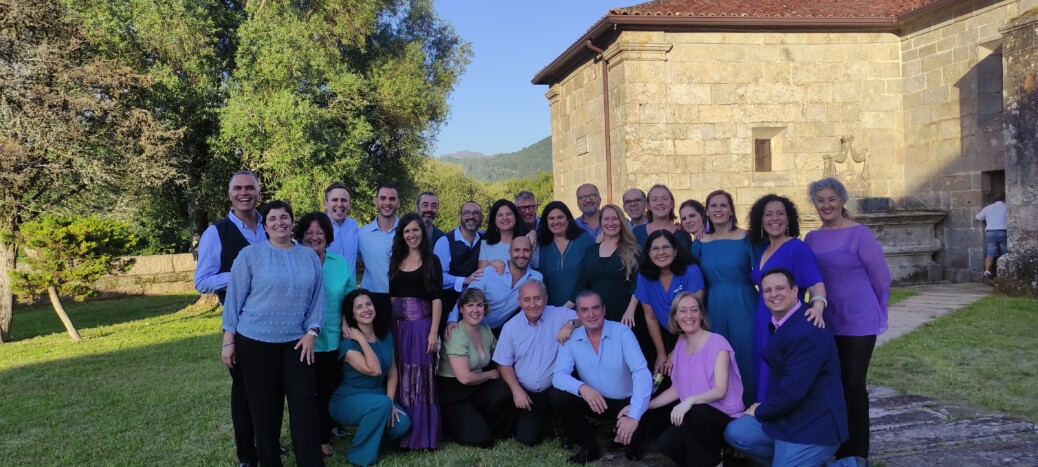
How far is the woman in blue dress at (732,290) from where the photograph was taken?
418 cm

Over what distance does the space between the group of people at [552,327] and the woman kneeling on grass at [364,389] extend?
12 millimetres

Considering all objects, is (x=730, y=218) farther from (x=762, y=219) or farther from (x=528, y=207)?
(x=528, y=207)

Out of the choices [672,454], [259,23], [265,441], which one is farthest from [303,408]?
[259,23]

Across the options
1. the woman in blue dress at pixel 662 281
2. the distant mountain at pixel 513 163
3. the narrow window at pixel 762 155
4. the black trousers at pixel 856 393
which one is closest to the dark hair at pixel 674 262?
the woman in blue dress at pixel 662 281

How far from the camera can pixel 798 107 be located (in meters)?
12.9

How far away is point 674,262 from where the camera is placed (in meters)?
4.38

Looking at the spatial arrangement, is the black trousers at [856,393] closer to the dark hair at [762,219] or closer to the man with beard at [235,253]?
the dark hair at [762,219]

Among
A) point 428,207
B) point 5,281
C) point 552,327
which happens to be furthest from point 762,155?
point 5,281

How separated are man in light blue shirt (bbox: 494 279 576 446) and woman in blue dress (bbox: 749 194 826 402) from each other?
3.88ft

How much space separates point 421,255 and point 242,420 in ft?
4.79

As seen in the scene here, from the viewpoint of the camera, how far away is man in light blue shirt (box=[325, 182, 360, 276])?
16.6 ft

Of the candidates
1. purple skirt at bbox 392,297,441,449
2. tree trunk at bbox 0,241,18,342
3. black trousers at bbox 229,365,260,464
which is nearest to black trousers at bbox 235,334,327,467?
black trousers at bbox 229,365,260,464

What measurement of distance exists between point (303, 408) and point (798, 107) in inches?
447

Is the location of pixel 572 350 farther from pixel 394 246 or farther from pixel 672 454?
pixel 394 246
